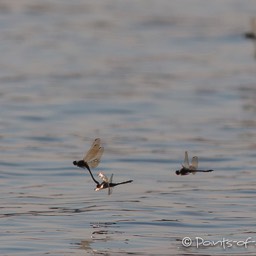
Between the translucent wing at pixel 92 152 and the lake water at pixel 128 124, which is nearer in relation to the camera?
the lake water at pixel 128 124

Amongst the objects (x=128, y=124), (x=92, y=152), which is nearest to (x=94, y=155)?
(x=92, y=152)

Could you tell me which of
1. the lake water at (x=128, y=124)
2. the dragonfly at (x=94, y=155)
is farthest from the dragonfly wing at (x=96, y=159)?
the lake water at (x=128, y=124)

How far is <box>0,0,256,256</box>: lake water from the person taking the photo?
718 cm

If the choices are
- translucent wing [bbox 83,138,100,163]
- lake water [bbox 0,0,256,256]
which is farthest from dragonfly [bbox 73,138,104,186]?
lake water [bbox 0,0,256,256]

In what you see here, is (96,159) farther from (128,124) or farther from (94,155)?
(128,124)

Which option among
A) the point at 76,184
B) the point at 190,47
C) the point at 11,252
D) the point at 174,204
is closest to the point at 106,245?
the point at 11,252

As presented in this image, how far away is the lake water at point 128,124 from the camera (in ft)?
23.5

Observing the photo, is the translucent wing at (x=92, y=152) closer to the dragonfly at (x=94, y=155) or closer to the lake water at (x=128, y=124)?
the dragonfly at (x=94, y=155)

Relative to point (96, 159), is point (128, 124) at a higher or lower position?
higher

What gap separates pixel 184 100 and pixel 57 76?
2.15 meters

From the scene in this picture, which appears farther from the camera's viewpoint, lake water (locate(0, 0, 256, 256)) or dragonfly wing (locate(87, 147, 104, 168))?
dragonfly wing (locate(87, 147, 104, 168))

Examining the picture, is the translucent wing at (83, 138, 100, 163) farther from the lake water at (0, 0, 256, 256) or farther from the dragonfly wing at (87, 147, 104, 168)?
the lake water at (0, 0, 256, 256)

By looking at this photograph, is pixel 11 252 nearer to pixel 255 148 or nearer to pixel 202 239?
pixel 202 239

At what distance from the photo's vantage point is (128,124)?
1197cm
